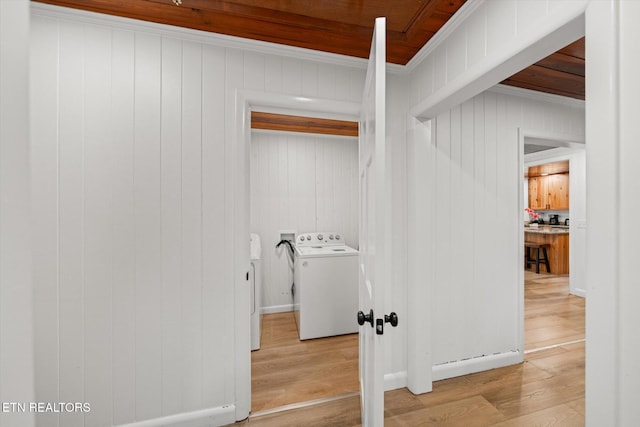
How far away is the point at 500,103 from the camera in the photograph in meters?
2.19

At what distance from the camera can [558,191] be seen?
18.2 feet

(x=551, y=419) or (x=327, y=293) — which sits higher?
(x=327, y=293)

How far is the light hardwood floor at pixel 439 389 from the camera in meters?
1.63

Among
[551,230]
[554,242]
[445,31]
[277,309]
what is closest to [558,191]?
[551,230]

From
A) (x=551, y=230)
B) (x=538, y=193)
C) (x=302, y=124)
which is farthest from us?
(x=538, y=193)

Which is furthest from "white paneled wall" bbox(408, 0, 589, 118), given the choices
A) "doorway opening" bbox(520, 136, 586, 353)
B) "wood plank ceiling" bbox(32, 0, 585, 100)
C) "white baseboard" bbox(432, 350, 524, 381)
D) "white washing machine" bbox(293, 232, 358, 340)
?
"white baseboard" bbox(432, 350, 524, 381)

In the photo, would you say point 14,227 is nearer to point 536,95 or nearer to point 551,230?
point 536,95

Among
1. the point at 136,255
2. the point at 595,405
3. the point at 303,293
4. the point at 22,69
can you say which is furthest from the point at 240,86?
the point at 595,405

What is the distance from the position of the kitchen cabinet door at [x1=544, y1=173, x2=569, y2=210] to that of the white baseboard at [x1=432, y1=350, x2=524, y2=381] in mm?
4891

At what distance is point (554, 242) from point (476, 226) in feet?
15.3

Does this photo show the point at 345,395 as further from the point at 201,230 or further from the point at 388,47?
the point at 388,47

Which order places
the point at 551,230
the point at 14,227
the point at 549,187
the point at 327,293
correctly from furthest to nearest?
the point at 549,187 → the point at 551,230 → the point at 327,293 → the point at 14,227

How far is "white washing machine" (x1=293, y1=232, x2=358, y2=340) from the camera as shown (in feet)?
8.60

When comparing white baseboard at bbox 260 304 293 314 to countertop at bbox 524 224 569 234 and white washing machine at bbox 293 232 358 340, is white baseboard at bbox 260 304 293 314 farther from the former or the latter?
countertop at bbox 524 224 569 234
